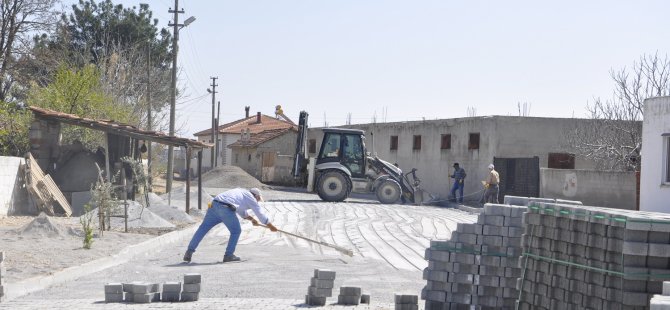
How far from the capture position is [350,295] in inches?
456

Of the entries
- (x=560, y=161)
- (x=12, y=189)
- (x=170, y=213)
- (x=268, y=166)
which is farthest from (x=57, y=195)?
(x=268, y=166)

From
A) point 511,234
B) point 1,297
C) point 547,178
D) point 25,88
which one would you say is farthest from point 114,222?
point 25,88

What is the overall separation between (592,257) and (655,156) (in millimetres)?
18269

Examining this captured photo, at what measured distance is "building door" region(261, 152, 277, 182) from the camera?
57.9 meters

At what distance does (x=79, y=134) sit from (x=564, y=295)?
27.4m

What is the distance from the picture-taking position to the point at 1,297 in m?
11.4

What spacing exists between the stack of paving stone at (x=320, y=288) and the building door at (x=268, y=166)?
46.0 metres

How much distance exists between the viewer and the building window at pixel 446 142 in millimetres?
45862

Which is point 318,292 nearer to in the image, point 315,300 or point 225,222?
point 315,300

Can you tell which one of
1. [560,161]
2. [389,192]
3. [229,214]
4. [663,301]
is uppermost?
[560,161]

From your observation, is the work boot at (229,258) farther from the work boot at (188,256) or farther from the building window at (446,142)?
the building window at (446,142)

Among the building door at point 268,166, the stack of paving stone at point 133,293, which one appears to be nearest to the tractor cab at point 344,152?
the building door at point 268,166

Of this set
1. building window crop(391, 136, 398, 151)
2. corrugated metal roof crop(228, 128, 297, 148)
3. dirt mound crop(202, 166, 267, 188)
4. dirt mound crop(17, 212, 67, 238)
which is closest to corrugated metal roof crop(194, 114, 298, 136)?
corrugated metal roof crop(228, 128, 297, 148)

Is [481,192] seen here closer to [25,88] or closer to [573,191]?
[573,191]
